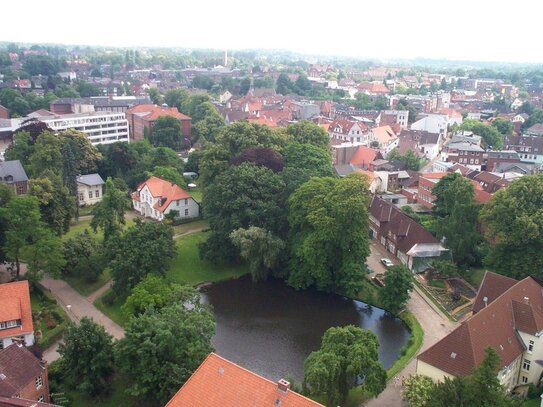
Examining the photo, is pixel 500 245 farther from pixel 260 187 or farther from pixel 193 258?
pixel 193 258

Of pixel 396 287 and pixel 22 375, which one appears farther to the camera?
pixel 396 287

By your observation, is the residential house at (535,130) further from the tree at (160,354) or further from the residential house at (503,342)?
the tree at (160,354)

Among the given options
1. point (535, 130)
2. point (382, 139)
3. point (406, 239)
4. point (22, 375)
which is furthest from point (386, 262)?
point (535, 130)

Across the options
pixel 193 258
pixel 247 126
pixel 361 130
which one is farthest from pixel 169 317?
pixel 361 130

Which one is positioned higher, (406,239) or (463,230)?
(463,230)

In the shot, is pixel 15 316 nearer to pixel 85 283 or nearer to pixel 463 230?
pixel 85 283

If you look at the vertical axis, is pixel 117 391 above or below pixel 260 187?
below

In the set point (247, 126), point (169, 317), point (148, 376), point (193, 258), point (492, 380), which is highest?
point (247, 126)
